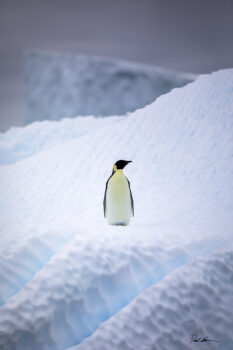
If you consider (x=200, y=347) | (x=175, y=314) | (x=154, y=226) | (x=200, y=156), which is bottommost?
(x=200, y=347)

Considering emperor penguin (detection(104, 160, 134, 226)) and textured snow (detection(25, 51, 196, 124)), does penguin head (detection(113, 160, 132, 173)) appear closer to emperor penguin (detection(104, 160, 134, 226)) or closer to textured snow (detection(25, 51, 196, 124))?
emperor penguin (detection(104, 160, 134, 226))

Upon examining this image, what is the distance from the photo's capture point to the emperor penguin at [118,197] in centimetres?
184

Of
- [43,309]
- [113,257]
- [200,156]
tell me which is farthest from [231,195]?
[43,309]

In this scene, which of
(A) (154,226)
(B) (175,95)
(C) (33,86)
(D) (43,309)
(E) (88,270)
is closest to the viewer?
(D) (43,309)

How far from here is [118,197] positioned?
72.6 inches

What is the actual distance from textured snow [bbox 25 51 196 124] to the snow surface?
2345 millimetres

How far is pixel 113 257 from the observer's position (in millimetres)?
1498

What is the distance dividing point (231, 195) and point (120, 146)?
39.5 inches

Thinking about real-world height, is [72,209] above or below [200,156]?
below

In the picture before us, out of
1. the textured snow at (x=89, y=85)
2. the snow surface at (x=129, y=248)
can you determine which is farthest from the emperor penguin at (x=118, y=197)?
the textured snow at (x=89, y=85)

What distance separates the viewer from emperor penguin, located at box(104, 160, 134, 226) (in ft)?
6.05

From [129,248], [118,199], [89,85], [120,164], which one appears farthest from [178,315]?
[89,85]

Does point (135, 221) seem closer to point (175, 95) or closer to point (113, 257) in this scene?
point (113, 257)

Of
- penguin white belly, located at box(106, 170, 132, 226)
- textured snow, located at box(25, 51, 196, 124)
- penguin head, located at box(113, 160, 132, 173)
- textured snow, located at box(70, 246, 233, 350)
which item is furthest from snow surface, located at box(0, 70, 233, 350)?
textured snow, located at box(25, 51, 196, 124)
